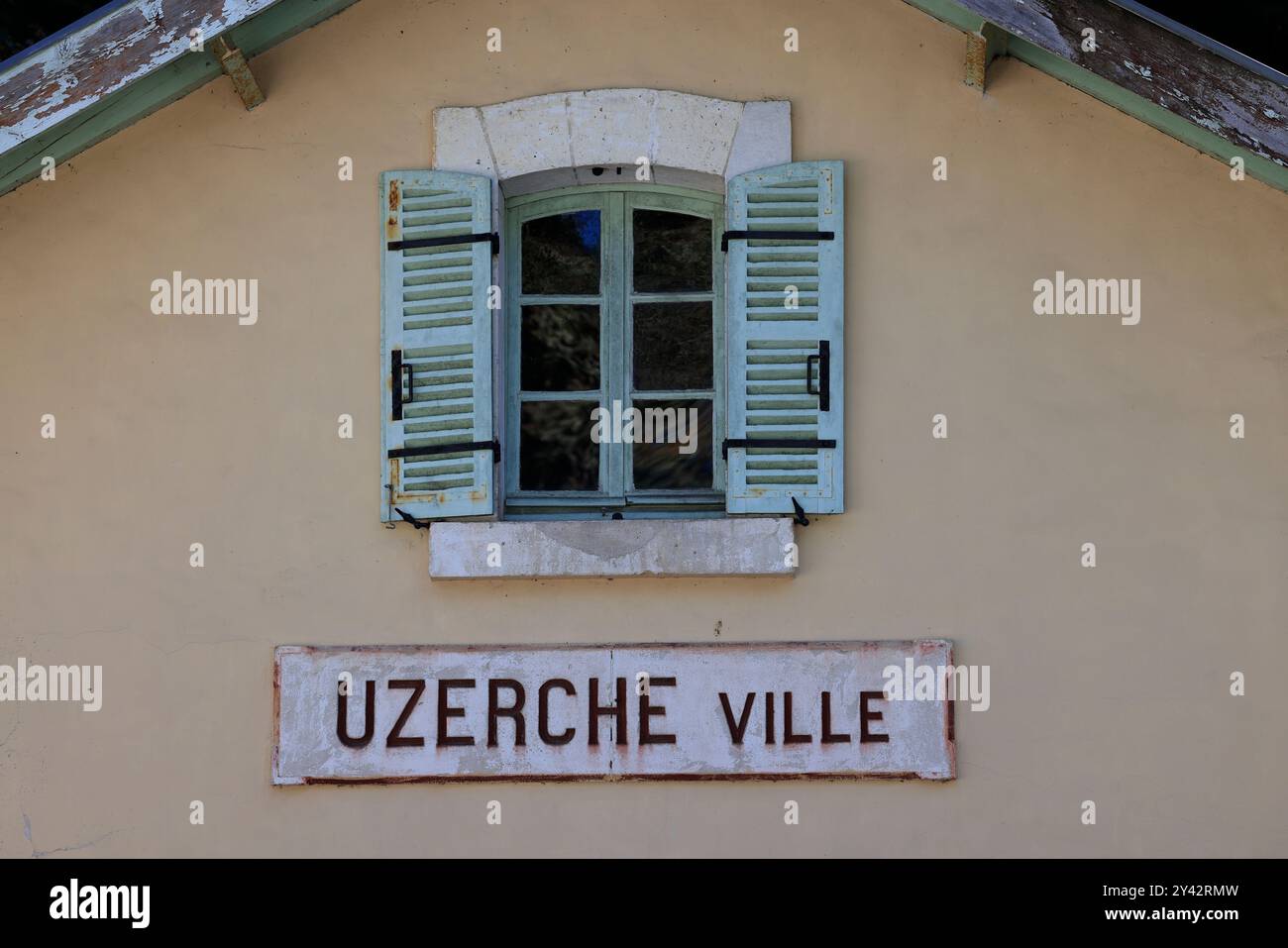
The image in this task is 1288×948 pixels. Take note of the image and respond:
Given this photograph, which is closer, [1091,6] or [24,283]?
[1091,6]

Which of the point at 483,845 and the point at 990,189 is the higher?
the point at 990,189

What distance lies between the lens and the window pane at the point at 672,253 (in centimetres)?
662

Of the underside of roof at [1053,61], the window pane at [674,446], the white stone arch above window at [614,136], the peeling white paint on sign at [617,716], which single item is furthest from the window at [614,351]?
the underside of roof at [1053,61]

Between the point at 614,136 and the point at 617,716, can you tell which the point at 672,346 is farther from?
the point at 617,716

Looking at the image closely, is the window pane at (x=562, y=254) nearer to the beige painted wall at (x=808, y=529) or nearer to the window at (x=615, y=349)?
the window at (x=615, y=349)

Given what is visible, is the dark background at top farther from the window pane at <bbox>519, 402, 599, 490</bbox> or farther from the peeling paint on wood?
the window pane at <bbox>519, 402, 599, 490</bbox>

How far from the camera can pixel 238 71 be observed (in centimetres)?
639

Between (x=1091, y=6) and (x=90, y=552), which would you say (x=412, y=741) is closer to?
(x=90, y=552)

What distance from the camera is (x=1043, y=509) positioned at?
247 inches

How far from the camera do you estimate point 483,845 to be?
20.4 feet

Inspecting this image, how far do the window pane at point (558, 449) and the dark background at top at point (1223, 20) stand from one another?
318 cm

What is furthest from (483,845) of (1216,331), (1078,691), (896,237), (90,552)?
(1216,331)
